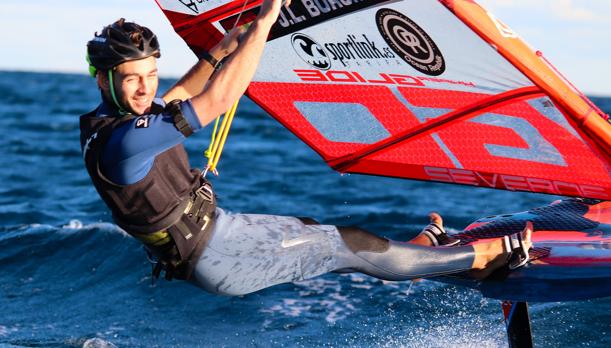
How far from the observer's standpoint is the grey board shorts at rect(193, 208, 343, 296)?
4.11 metres

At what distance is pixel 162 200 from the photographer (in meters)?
3.90

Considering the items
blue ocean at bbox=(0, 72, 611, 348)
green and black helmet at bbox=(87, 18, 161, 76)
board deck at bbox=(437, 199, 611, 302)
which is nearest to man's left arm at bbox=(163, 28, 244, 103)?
green and black helmet at bbox=(87, 18, 161, 76)

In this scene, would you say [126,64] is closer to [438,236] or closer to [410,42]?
[410,42]

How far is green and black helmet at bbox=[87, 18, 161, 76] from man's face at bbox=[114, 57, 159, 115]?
3 cm

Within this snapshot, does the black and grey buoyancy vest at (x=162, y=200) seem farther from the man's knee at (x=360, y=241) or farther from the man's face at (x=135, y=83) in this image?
the man's knee at (x=360, y=241)

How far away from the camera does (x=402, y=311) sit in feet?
22.1

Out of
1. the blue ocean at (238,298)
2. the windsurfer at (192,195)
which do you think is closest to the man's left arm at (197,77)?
the windsurfer at (192,195)

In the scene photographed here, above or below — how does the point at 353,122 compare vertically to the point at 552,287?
above

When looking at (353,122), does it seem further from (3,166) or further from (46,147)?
(46,147)

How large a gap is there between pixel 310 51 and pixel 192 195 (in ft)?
5.37

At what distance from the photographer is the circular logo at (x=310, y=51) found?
531 cm

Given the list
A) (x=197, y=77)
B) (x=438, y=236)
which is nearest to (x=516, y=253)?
(x=438, y=236)

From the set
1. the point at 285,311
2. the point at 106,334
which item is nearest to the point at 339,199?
the point at 285,311

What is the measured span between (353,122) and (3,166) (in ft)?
33.9
